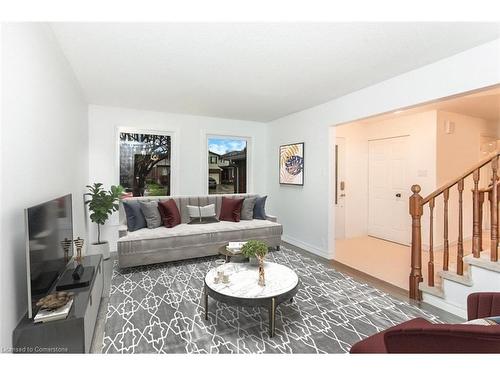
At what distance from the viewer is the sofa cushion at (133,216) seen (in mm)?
3744

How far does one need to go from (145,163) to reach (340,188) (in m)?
3.88

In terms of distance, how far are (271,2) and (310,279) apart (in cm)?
286

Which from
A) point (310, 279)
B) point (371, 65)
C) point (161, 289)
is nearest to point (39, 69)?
point (161, 289)

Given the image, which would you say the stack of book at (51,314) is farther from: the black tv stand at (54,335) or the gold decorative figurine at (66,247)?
the gold decorative figurine at (66,247)

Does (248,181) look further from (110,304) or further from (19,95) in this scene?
(19,95)

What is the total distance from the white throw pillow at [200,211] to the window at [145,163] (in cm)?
98

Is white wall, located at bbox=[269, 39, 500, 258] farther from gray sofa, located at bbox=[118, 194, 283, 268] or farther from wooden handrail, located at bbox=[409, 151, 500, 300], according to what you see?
wooden handrail, located at bbox=[409, 151, 500, 300]

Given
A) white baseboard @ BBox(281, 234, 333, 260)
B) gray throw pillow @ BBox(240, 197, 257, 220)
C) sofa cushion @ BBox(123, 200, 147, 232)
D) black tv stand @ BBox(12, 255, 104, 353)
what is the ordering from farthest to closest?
gray throw pillow @ BBox(240, 197, 257, 220) → white baseboard @ BBox(281, 234, 333, 260) → sofa cushion @ BBox(123, 200, 147, 232) → black tv stand @ BBox(12, 255, 104, 353)

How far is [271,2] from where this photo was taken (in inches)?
65.1

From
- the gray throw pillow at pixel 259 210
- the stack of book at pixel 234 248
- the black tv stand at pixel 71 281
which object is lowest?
the stack of book at pixel 234 248

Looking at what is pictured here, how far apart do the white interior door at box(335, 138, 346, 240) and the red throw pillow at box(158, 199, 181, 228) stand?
3130 millimetres

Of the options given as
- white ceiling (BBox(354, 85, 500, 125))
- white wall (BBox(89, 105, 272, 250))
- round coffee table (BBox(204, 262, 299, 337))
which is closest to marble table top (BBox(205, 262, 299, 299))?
round coffee table (BBox(204, 262, 299, 337))

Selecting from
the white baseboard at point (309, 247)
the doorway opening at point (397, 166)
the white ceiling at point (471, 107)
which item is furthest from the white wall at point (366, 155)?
the white baseboard at point (309, 247)

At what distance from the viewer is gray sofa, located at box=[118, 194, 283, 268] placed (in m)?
3.34
